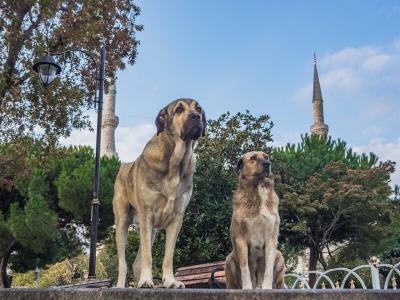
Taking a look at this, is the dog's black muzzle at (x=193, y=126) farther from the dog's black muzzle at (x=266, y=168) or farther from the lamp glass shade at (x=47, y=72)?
the lamp glass shade at (x=47, y=72)

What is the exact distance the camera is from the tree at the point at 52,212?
60.8 feet

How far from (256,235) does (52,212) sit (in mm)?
16979

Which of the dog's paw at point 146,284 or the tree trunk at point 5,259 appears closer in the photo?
the dog's paw at point 146,284

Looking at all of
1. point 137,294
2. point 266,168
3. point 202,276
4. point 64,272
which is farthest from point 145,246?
point 64,272

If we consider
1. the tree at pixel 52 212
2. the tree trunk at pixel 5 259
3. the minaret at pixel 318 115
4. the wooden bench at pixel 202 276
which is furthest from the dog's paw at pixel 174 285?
the minaret at pixel 318 115

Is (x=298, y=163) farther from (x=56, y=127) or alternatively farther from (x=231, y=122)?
(x=56, y=127)

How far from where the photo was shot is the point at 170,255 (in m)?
3.53

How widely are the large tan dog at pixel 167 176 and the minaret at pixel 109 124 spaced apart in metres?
47.1

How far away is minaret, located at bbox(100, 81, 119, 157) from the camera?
50.7m

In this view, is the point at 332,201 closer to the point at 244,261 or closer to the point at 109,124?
the point at 244,261

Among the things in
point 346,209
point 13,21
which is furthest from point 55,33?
point 346,209

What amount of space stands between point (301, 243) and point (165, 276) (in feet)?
70.0

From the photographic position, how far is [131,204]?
3895 mm

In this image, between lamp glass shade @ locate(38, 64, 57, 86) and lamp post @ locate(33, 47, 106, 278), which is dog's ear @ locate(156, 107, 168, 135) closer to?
lamp post @ locate(33, 47, 106, 278)
